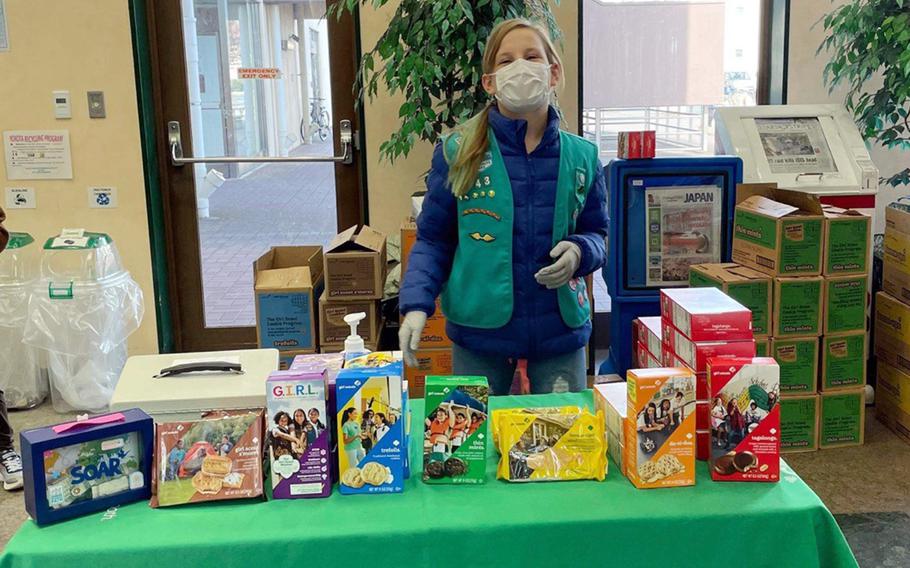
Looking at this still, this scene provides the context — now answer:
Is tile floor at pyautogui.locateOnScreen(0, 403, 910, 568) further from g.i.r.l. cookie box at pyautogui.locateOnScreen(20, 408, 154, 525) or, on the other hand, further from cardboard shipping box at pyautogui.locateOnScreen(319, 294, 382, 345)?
g.i.r.l. cookie box at pyautogui.locateOnScreen(20, 408, 154, 525)

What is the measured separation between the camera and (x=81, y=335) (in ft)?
12.6

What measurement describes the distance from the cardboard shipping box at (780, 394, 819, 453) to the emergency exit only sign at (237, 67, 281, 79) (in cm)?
272

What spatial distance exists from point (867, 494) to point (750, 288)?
2.59ft

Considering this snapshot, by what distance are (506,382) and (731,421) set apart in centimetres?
70

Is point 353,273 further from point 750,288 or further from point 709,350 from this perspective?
point 709,350

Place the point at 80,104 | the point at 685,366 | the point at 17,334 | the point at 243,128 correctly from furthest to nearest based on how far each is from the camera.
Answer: the point at 243,128, the point at 80,104, the point at 17,334, the point at 685,366

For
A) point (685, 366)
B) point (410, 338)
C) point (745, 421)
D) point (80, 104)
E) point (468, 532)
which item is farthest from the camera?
point (80, 104)

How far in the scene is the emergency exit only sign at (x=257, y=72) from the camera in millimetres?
4340

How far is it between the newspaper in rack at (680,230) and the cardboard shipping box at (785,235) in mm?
206

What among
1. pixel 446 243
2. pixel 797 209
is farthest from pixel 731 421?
pixel 797 209

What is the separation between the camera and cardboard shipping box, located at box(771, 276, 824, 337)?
10.7ft

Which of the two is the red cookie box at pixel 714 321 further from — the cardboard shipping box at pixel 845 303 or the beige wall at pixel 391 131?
the beige wall at pixel 391 131

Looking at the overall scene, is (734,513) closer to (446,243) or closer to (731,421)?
(731,421)

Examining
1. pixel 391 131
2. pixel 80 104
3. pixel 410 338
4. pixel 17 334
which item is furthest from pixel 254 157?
pixel 410 338
